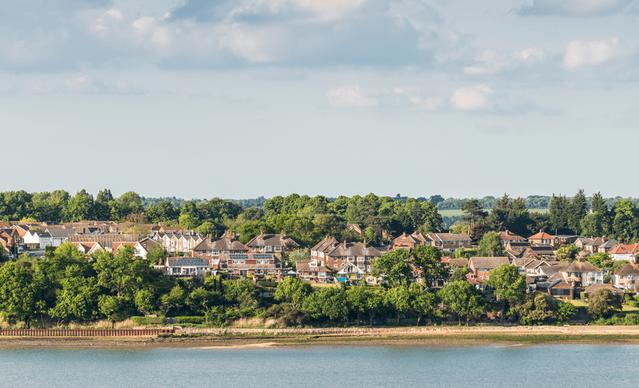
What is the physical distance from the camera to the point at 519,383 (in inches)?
2259

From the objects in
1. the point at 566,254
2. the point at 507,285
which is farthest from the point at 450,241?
the point at 507,285

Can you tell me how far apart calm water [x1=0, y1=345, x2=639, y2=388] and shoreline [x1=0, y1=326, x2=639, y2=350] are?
185 cm

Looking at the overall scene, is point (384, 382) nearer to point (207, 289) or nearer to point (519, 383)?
point (519, 383)

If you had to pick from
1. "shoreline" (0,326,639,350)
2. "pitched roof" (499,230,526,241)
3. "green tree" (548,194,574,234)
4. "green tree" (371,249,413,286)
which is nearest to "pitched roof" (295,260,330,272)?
"green tree" (371,249,413,286)

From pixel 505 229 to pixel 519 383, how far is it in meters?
71.8

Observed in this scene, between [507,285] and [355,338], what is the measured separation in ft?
51.1

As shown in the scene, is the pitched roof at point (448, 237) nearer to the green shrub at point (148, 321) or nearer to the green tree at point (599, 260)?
the green tree at point (599, 260)

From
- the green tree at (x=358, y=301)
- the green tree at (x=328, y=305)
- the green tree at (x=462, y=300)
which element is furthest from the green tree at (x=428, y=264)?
the green tree at (x=328, y=305)

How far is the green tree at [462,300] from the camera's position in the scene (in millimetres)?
73875

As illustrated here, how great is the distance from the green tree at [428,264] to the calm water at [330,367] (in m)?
13.1

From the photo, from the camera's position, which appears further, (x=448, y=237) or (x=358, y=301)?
(x=448, y=237)

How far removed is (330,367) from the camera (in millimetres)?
60875

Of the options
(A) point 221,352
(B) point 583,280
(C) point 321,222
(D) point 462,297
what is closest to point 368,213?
(C) point 321,222

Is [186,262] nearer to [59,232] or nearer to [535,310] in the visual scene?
[535,310]
